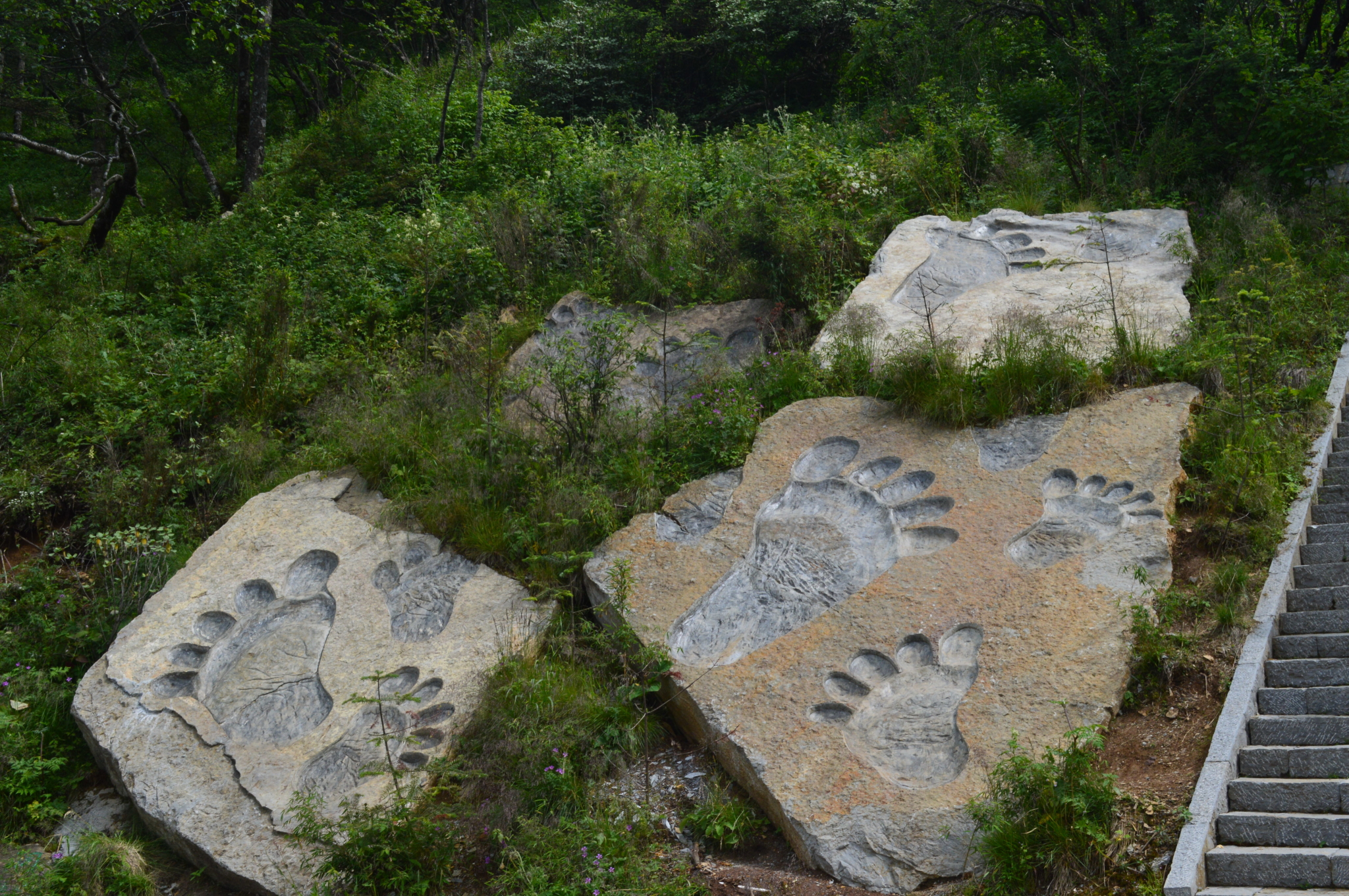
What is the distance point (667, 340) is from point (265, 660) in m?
4.05

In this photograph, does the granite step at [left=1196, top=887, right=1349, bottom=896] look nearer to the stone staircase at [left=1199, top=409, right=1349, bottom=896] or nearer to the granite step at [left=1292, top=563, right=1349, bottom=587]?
the stone staircase at [left=1199, top=409, right=1349, bottom=896]

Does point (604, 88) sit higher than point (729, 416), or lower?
higher

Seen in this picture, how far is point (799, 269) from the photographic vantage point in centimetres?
882

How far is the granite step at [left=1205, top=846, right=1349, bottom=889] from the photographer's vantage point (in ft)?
11.7

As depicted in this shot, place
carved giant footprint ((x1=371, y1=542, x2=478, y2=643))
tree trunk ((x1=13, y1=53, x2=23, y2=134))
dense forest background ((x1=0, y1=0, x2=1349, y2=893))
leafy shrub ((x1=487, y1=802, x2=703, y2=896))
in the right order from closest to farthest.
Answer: leafy shrub ((x1=487, y1=802, x2=703, y2=896)) < carved giant footprint ((x1=371, y1=542, x2=478, y2=643)) < dense forest background ((x1=0, y1=0, x2=1349, y2=893)) < tree trunk ((x1=13, y1=53, x2=23, y2=134))

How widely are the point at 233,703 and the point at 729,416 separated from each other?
12.0 feet

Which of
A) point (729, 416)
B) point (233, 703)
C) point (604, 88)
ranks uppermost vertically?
point (604, 88)

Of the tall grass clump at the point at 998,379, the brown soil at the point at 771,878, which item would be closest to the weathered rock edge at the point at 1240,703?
the brown soil at the point at 771,878

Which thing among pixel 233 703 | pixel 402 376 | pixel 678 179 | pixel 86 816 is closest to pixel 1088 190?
pixel 678 179

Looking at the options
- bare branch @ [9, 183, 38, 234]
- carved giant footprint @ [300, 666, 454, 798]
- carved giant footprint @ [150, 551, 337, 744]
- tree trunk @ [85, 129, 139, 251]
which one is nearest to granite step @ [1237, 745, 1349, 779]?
carved giant footprint @ [300, 666, 454, 798]

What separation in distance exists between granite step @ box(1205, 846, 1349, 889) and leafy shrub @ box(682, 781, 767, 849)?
6.53 ft

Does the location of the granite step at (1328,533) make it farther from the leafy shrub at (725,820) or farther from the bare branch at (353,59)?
the bare branch at (353,59)

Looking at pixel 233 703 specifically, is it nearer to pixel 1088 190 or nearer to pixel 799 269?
pixel 799 269

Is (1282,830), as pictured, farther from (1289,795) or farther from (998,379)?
(998,379)
